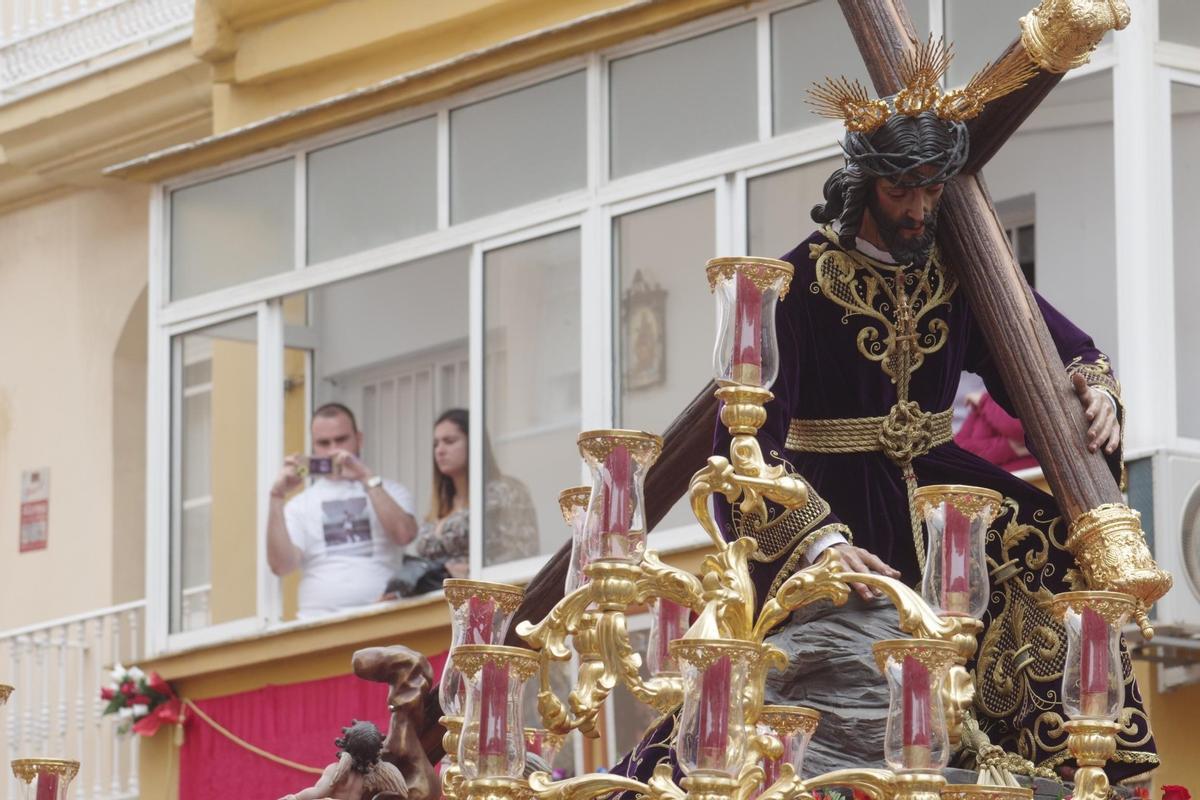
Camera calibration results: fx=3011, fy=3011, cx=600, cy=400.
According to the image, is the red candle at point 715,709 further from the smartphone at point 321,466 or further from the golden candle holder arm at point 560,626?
the smartphone at point 321,466

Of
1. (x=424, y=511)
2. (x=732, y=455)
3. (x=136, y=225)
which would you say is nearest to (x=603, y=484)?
(x=732, y=455)

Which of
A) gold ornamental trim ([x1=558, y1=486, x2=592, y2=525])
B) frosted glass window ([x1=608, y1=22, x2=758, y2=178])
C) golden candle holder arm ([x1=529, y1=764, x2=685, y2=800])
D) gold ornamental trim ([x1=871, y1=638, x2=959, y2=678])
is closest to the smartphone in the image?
frosted glass window ([x1=608, y1=22, x2=758, y2=178])

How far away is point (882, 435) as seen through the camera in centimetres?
575

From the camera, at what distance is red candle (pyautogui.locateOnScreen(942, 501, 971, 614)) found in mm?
4879

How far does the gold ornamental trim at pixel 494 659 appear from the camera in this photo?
4766mm

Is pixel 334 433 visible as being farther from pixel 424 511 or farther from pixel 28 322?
pixel 28 322

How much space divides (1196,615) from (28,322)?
33.2 feet

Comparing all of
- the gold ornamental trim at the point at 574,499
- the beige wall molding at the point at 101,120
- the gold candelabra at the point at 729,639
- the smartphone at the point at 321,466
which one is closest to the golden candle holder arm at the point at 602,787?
the gold candelabra at the point at 729,639

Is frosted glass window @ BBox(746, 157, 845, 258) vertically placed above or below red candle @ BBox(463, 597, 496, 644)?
above

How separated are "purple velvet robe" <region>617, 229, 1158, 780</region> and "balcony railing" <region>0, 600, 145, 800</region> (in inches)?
406

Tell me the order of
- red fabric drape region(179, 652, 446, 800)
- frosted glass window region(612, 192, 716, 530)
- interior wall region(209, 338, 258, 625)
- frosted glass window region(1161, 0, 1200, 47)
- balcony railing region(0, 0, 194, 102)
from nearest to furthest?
frosted glass window region(1161, 0, 1200, 47) → frosted glass window region(612, 192, 716, 530) → red fabric drape region(179, 652, 446, 800) → interior wall region(209, 338, 258, 625) → balcony railing region(0, 0, 194, 102)

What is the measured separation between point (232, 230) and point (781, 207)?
133 inches

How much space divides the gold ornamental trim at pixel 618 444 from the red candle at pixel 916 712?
2.01ft

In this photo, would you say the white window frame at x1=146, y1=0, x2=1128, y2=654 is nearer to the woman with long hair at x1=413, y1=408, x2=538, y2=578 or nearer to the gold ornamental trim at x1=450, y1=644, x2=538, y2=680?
the woman with long hair at x1=413, y1=408, x2=538, y2=578
